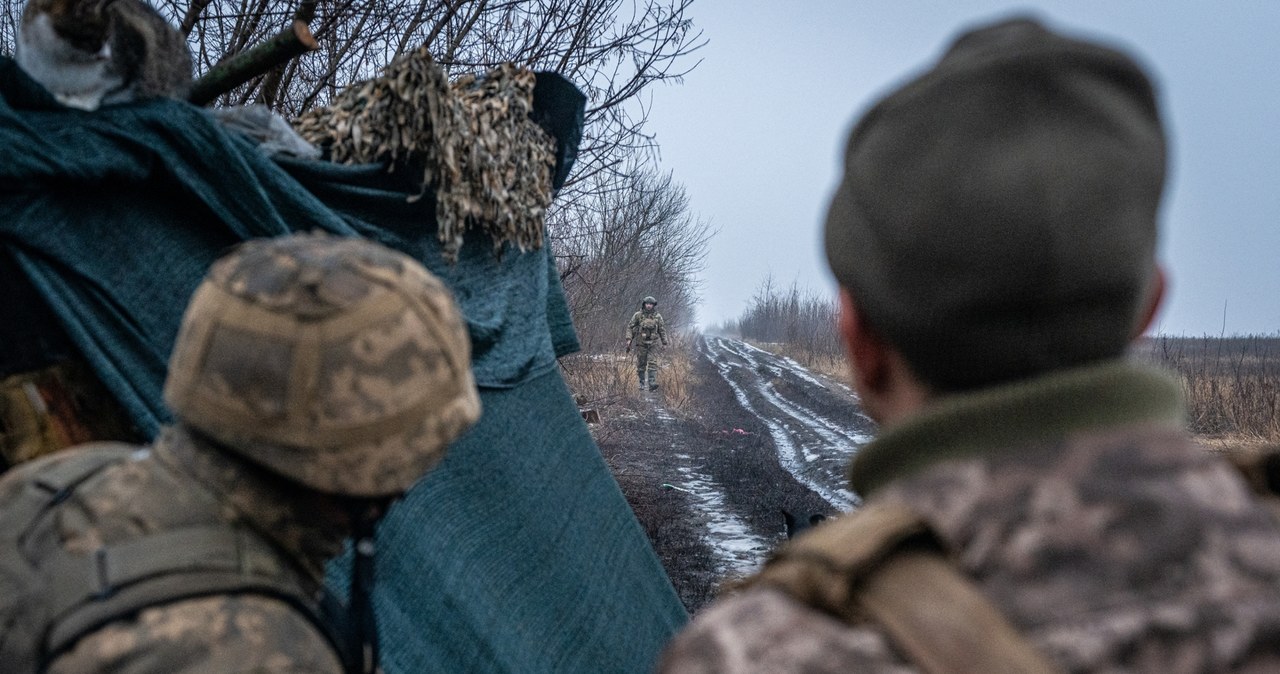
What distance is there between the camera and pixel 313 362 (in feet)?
3.99

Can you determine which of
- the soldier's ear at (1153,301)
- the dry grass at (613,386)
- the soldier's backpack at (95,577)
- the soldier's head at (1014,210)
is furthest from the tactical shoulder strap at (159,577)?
the dry grass at (613,386)

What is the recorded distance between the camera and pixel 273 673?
1.11 metres

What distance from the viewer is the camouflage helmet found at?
1.21m

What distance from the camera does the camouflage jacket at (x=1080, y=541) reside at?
2.17ft

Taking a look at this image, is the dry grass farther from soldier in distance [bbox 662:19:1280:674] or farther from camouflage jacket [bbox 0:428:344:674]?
soldier in distance [bbox 662:19:1280:674]

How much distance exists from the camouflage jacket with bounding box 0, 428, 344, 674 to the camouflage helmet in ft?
0.21

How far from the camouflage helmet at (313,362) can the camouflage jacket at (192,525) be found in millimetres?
63

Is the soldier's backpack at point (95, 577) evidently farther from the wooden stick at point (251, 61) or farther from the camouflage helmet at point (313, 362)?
the wooden stick at point (251, 61)

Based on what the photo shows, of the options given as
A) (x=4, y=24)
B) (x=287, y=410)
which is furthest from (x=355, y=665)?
(x=4, y=24)

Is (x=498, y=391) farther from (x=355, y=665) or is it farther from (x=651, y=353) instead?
(x=651, y=353)

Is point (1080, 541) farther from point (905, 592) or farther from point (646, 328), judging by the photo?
point (646, 328)

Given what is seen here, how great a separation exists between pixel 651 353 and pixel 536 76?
15047 millimetres

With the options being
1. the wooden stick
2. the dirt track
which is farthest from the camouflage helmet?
the dirt track

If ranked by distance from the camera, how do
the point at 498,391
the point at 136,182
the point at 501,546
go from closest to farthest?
the point at 136,182 < the point at 501,546 < the point at 498,391
